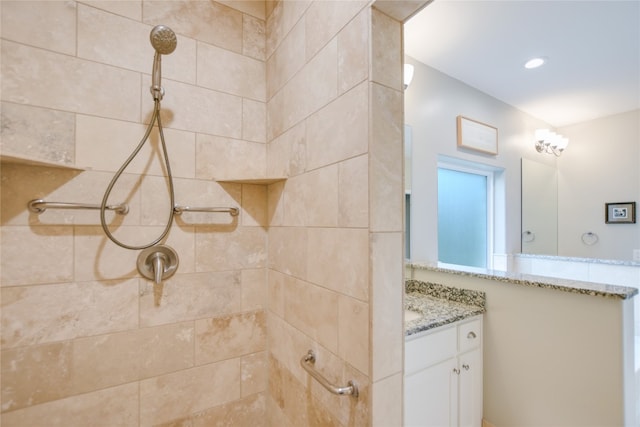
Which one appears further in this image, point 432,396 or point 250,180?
point 432,396

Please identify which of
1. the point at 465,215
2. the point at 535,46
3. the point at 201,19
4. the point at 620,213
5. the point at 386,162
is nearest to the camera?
the point at 386,162

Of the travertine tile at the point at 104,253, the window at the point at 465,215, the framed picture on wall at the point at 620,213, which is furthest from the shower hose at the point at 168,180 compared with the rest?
the framed picture on wall at the point at 620,213

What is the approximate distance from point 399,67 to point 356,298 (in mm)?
710

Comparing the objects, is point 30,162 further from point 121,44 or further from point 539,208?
point 539,208

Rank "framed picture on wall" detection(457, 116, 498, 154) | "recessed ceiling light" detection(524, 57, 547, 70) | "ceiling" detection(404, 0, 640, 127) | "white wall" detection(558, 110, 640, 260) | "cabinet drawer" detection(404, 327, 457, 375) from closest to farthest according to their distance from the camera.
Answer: "cabinet drawer" detection(404, 327, 457, 375) < "ceiling" detection(404, 0, 640, 127) < "recessed ceiling light" detection(524, 57, 547, 70) < "framed picture on wall" detection(457, 116, 498, 154) < "white wall" detection(558, 110, 640, 260)

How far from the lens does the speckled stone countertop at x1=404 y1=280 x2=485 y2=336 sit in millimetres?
1454

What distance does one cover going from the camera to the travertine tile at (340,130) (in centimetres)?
82

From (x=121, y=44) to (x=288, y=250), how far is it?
1.06 meters

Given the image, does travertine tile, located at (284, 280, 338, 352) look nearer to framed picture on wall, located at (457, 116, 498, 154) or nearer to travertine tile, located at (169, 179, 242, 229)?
travertine tile, located at (169, 179, 242, 229)

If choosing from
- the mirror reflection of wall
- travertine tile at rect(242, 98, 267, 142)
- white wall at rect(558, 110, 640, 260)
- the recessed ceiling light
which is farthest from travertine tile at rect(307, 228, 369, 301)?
white wall at rect(558, 110, 640, 260)

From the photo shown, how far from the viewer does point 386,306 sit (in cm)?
82

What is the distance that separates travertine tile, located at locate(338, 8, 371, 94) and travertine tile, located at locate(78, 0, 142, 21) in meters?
0.87

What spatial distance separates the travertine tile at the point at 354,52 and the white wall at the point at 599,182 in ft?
14.4

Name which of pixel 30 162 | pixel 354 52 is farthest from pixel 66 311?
pixel 354 52
